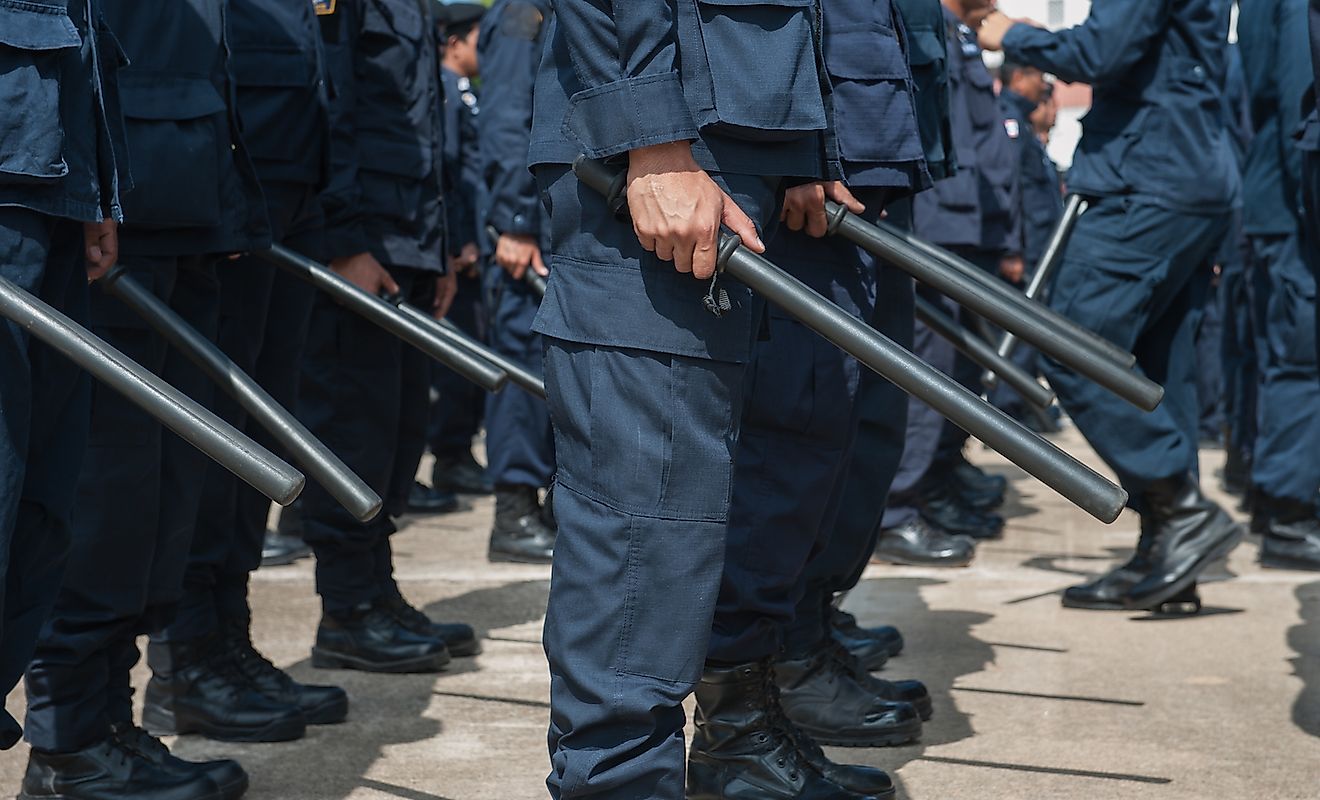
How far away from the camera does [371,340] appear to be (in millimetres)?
3988

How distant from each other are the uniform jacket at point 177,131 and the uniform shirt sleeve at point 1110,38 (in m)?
2.55

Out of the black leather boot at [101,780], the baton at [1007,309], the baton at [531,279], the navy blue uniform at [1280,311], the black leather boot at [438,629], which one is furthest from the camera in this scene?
the navy blue uniform at [1280,311]

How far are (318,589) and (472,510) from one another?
3.14 metres

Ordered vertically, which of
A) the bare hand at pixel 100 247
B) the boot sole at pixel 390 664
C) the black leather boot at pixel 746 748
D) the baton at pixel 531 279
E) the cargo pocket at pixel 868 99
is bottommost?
the boot sole at pixel 390 664

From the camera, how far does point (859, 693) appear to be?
10.7ft

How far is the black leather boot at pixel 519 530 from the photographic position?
5.55 meters

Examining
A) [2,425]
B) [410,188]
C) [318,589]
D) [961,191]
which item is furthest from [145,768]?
[961,191]

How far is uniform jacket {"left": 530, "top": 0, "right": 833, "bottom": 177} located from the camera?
6.89 ft

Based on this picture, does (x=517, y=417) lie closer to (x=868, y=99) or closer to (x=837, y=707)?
(x=837, y=707)

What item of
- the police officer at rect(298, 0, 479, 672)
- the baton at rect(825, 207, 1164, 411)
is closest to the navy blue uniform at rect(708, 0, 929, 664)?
the baton at rect(825, 207, 1164, 411)

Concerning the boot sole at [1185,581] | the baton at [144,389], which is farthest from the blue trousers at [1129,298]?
the baton at [144,389]

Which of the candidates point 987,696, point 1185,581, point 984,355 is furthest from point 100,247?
point 1185,581

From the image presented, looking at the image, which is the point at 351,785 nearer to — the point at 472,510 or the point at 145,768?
the point at 145,768

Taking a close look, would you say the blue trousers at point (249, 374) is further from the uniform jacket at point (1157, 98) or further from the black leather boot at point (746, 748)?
the uniform jacket at point (1157, 98)
